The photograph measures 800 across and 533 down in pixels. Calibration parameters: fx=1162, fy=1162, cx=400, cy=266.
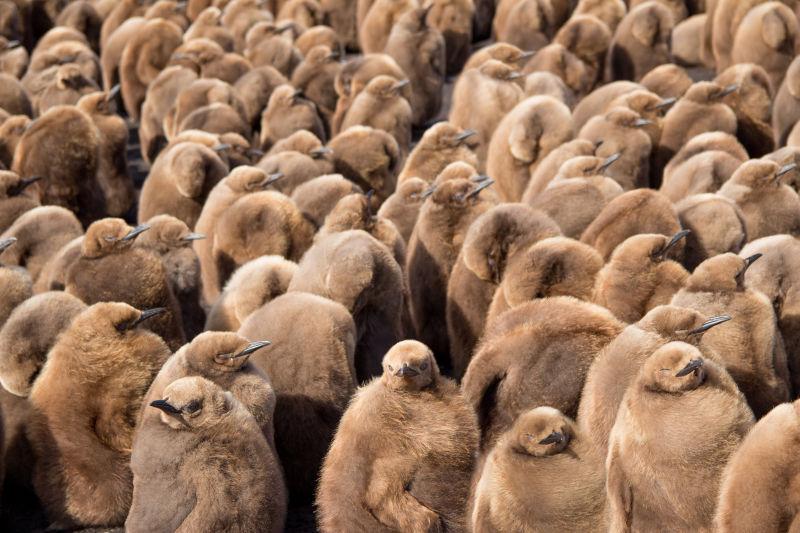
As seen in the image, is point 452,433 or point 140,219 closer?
point 452,433

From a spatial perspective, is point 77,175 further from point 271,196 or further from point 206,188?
point 271,196

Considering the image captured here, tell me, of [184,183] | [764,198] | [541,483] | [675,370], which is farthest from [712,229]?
[184,183]

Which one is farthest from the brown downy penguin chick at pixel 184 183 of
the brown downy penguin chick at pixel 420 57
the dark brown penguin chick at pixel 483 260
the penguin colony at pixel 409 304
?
the brown downy penguin chick at pixel 420 57

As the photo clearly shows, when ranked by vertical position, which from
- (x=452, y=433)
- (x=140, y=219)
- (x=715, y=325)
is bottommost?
(x=140, y=219)

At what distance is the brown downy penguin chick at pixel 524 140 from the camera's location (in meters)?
8.12

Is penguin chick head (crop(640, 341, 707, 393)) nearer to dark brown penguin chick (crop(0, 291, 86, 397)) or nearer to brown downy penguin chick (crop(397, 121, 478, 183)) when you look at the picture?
dark brown penguin chick (crop(0, 291, 86, 397))

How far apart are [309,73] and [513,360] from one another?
6214 mm

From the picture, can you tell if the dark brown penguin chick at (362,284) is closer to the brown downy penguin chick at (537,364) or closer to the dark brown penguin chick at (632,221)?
the brown downy penguin chick at (537,364)

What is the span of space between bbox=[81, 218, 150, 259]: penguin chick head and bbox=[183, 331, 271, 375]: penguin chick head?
1.46 metres

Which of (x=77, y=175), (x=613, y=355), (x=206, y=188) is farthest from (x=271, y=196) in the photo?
(x=613, y=355)

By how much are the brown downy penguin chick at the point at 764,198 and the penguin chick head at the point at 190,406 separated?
10.7ft

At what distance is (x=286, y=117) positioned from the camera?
950 cm

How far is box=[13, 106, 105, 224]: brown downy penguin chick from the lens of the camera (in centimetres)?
816

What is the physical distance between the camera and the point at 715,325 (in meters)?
4.61
